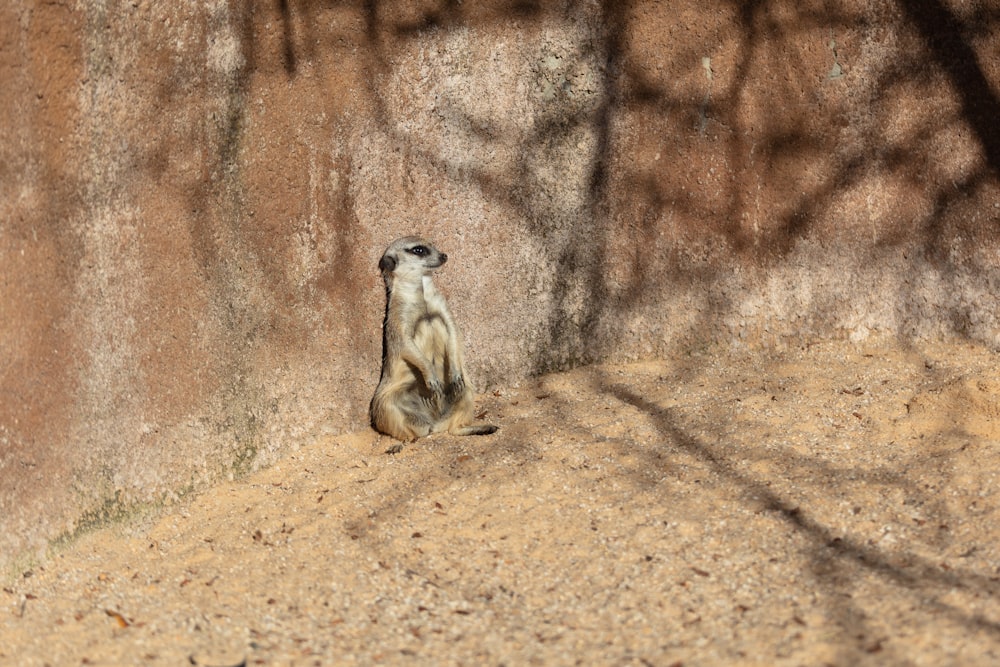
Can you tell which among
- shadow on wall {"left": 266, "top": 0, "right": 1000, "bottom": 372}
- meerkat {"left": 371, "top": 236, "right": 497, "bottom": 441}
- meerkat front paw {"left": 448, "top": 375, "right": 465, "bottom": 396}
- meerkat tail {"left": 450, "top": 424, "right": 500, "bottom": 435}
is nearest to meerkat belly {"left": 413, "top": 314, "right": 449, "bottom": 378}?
meerkat {"left": 371, "top": 236, "right": 497, "bottom": 441}

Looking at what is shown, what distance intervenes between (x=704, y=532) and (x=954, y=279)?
194 centimetres

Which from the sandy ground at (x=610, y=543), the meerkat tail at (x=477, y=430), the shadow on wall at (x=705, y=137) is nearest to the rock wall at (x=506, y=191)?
the shadow on wall at (x=705, y=137)

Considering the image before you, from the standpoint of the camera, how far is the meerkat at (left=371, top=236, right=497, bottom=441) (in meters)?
4.37

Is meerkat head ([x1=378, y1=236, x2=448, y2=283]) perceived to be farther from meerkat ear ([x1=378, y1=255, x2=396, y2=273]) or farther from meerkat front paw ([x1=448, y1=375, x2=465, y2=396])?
meerkat front paw ([x1=448, y1=375, x2=465, y2=396])

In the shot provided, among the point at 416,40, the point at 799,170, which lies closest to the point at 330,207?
the point at 416,40

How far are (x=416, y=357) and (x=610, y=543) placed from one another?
146cm

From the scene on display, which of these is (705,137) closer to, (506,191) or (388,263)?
(506,191)

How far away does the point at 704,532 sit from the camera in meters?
3.28

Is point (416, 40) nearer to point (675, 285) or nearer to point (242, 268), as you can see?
point (242, 268)

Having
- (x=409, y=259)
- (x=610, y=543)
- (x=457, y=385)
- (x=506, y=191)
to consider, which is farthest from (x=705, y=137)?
(x=610, y=543)

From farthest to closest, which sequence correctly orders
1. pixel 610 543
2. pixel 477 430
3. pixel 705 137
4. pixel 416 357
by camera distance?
pixel 705 137 < pixel 416 357 < pixel 477 430 < pixel 610 543

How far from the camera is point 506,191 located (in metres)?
4.62

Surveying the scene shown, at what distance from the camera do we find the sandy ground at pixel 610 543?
276cm

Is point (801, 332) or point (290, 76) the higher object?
point (290, 76)
